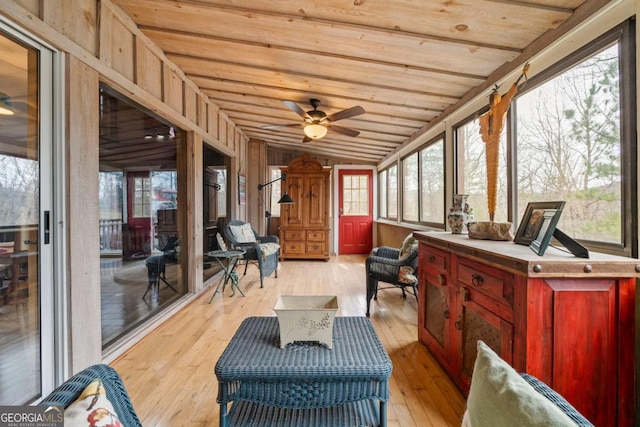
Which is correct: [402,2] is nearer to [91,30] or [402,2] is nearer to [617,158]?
[617,158]

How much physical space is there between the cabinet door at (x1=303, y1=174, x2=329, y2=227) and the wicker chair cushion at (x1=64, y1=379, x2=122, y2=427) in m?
5.22

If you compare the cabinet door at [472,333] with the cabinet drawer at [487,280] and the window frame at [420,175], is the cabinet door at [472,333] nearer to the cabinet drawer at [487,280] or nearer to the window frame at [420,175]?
the cabinet drawer at [487,280]

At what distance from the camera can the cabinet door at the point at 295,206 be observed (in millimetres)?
5836

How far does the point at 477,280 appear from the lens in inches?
59.8

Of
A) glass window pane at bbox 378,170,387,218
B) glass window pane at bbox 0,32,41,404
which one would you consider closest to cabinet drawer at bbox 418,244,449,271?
glass window pane at bbox 0,32,41,404

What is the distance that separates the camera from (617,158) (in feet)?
4.77

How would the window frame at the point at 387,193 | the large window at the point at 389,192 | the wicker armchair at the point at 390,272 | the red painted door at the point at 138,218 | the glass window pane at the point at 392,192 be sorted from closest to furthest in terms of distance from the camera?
the red painted door at the point at 138,218 → the wicker armchair at the point at 390,272 → the window frame at the point at 387,193 → the glass window pane at the point at 392,192 → the large window at the point at 389,192

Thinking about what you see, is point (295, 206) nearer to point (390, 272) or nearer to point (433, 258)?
point (390, 272)

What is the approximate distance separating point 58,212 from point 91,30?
1.26 meters

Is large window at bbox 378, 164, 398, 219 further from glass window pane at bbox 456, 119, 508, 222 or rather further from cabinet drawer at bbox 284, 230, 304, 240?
glass window pane at bbox 456, 119, 508, 222

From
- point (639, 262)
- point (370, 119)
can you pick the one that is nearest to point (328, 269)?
point (370, 119)

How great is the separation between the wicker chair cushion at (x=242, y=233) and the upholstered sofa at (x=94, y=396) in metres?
3.30

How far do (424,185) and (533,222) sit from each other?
2656mm

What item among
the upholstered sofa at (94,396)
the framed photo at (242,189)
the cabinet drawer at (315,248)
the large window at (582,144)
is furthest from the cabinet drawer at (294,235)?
the upholstered sofa at (94,396)
